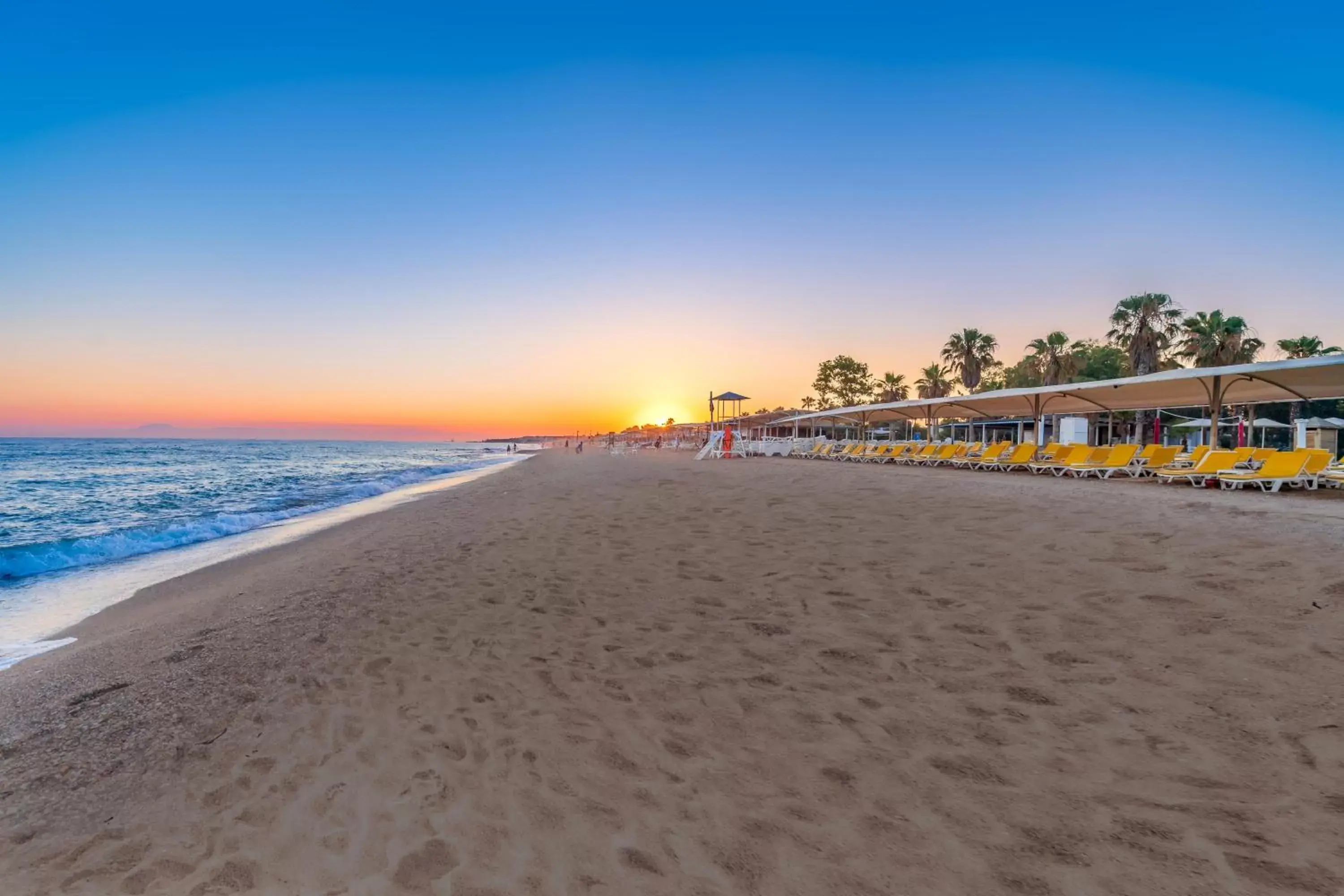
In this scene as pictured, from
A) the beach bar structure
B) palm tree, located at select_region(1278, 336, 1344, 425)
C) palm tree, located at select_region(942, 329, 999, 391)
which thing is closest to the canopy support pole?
the beach bar structure

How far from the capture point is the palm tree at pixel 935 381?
4856 cm

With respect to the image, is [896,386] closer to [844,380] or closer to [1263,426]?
[844,380]

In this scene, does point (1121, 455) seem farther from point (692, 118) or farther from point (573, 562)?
point (692, 118)

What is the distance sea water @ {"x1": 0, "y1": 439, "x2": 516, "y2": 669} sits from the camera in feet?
21.4

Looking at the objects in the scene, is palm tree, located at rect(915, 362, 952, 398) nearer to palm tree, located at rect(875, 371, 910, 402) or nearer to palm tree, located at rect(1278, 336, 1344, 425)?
palm tree, located at rect(875, 371, 910, 402)

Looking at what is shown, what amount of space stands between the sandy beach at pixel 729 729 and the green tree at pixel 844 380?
4715 centimetres

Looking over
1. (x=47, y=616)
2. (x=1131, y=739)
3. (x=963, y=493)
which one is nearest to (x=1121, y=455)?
(x=963, y=493)

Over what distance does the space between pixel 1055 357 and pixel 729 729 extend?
40.6 meters

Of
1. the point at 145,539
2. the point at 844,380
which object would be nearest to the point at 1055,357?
the point at 844,380

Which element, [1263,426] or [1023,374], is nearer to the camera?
[1263,426]

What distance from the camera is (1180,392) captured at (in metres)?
12.8

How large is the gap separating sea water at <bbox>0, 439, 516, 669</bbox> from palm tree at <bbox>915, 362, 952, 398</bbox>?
40.1 m

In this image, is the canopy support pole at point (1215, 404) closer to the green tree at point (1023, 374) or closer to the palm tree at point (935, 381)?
the green tree at point (1023, 374)

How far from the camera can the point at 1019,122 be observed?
1493 cm
